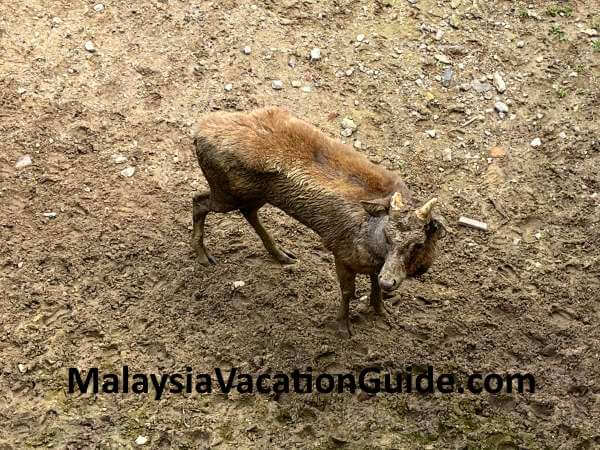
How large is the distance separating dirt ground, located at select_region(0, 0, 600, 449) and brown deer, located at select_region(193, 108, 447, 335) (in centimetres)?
84

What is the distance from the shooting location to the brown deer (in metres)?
5.74

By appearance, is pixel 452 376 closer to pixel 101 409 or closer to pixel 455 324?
pixel 455 324

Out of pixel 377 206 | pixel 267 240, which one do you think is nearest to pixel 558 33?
pixel 267 240

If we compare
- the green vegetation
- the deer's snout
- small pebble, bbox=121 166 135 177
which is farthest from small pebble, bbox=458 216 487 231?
small pebble, bbox=121 166 135 177

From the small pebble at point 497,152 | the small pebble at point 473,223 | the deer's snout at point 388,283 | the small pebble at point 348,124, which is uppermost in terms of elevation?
the deer's snout at point 388,283

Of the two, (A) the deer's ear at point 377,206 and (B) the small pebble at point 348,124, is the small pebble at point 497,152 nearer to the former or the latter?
(B) the small pebble at point 348,124

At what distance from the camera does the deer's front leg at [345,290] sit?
6.18 m

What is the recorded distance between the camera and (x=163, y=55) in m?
8.55

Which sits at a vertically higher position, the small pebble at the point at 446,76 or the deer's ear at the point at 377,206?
the deer's ear at the point at 377,206

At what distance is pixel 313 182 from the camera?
5.97 m

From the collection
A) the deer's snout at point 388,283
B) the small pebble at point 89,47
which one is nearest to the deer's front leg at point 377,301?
the deer's snout at point 388,283

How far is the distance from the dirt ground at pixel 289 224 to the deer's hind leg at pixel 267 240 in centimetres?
11

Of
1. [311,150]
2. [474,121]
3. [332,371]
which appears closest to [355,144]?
[474,121]

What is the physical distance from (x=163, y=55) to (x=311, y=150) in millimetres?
3210
